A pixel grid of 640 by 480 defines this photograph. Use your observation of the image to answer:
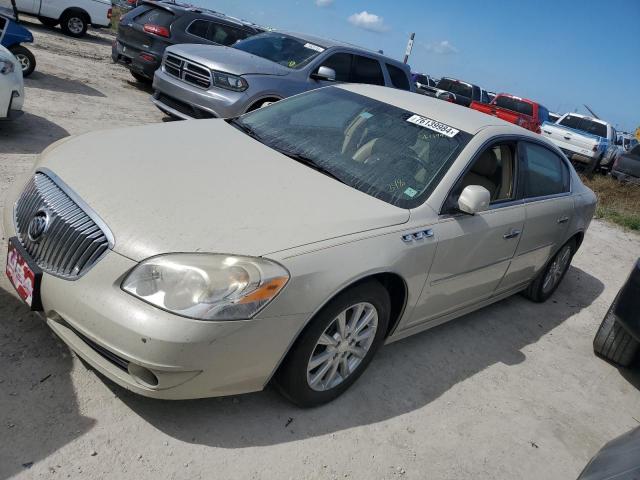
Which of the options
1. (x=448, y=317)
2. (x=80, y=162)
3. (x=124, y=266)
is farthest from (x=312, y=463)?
(x=80, y=162)

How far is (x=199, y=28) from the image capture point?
34.7 ft

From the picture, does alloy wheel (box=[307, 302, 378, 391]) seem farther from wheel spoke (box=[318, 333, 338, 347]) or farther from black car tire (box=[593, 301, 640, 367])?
black car tire (box=[593, 301, 640, 367])

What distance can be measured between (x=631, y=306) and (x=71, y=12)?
612 inches

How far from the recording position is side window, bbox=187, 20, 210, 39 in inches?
407

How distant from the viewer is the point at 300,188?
3.05 m

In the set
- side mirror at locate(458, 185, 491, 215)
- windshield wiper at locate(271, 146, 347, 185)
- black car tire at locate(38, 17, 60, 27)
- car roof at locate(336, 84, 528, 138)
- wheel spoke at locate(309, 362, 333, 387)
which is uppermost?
car roof at locate(336, 84, 528, 138)

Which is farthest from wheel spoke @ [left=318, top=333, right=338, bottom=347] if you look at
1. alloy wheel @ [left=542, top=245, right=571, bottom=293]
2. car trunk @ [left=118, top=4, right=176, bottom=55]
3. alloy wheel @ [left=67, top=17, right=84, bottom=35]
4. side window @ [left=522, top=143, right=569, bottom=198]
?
alloy wheel @ [left=67, top=17, right=84, bottom=35]

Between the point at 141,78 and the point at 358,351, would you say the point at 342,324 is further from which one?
the point at 141,78

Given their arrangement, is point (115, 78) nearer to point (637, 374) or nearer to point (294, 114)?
point (294, 114)

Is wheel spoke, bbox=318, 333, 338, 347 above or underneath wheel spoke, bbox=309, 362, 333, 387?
above

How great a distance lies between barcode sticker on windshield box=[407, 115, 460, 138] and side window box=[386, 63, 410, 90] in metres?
5.61

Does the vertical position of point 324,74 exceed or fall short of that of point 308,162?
it exceeds it

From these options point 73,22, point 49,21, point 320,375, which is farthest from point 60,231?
point 49,21

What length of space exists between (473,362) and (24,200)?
3.02 m
